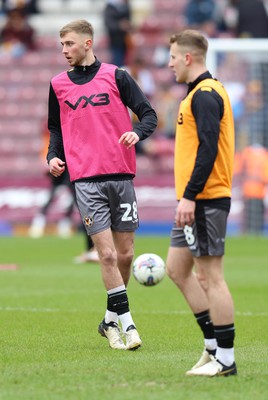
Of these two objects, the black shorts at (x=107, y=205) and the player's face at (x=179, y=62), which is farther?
the black shorts at (x=107, y=205)

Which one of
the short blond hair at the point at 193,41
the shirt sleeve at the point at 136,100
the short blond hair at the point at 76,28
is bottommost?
the shirt sleeve at the point at 136,100

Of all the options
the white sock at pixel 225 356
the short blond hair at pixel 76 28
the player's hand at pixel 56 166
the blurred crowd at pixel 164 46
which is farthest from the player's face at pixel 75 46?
the blurred crowd at pixel 164 46

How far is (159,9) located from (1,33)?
4714 millimetres

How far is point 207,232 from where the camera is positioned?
6902 millimetres

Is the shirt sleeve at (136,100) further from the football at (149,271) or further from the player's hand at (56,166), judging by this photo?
the football at (149,271)

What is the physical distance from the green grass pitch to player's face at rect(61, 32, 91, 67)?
2.20 meters

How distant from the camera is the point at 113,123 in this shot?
28.3ft

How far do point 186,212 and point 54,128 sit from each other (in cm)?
247

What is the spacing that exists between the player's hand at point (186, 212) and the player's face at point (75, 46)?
2.19 m

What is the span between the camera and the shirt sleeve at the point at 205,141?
6.77m

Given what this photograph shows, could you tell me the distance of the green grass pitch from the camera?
655cm

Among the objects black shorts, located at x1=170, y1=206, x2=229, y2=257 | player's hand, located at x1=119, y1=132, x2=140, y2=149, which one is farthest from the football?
black shorts, located at x1=170, y1=206, x2=229, y2=257

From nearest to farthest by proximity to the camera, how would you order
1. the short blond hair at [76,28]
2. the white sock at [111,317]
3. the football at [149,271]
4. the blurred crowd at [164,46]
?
the short blond hair at [76,28] → the white sock at [111,317] → the football at [149,271] → the blurred crowd at [164,46]

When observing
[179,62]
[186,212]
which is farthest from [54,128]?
[186,212]
